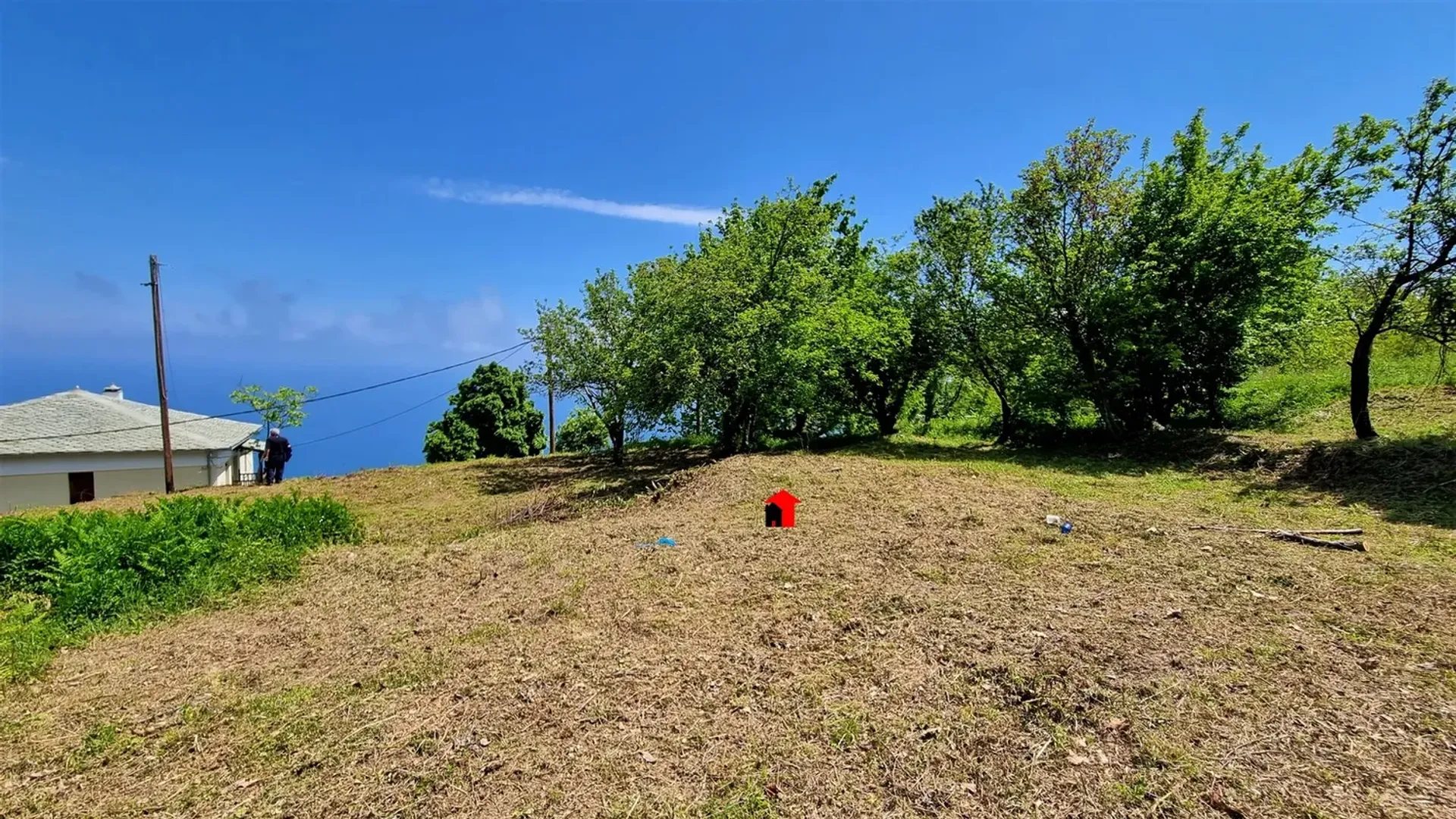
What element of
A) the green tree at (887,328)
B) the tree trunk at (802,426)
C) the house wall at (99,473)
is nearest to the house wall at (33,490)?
the house wall at (99,473)

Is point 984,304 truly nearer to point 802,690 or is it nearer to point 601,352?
point 601,352

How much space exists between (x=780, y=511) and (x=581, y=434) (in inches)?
890

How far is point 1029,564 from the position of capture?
5.07m

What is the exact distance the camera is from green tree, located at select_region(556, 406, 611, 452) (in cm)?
2622

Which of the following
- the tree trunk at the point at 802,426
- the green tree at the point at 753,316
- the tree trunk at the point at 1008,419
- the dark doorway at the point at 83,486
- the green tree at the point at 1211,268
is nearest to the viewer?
the green tree at the point at 1211,268

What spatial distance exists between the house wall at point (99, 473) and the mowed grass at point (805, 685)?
20.4m

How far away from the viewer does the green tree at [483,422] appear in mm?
25547

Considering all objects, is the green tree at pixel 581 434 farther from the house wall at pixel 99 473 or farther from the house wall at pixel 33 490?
the house wall at pixel 33 490

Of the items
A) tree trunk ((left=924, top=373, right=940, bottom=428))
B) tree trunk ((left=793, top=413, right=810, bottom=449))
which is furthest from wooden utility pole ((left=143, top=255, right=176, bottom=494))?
tree trunk ((left=924, top=373, right=940, bottom=428))

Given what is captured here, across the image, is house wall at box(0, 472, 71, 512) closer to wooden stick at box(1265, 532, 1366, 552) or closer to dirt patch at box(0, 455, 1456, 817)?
dirt patch at box(0, 455, 1456, 817)

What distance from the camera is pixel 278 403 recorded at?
22.5 meters

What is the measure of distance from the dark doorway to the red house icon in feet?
87.9

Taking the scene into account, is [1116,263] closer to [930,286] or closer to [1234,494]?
[930,286]

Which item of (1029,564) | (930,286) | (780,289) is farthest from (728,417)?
(1029,564)
